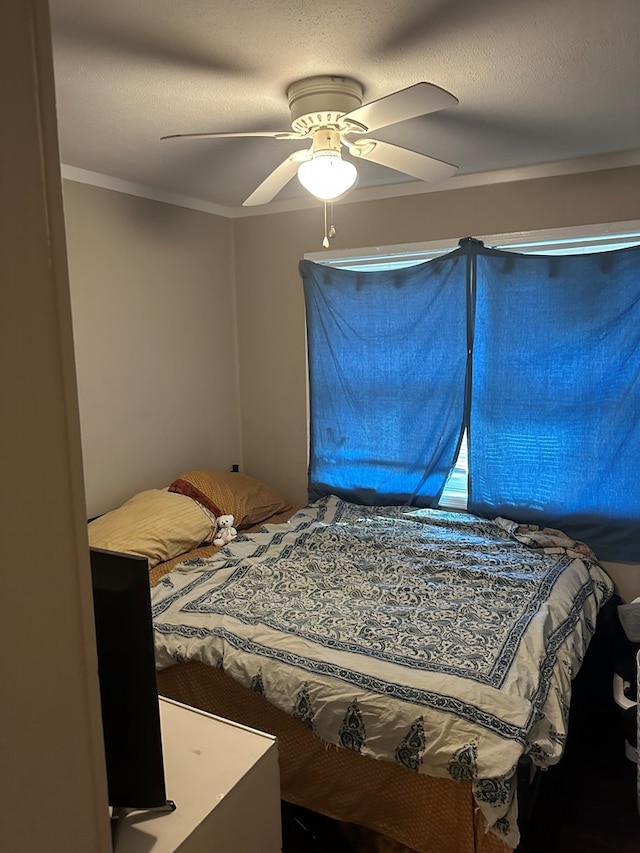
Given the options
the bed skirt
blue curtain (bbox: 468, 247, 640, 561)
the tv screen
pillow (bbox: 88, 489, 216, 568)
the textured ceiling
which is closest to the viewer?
the tv screen

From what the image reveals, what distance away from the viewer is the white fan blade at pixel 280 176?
7.03ft

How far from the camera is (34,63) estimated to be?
2.32ft

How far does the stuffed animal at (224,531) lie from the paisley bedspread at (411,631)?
0.15m

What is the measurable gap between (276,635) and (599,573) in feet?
5.22

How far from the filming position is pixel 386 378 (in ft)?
11.4

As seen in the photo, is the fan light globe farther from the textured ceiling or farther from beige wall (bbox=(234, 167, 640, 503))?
beige wall (bbox=(234, 167, 640, 503))

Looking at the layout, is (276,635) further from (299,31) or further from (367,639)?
(299,31)

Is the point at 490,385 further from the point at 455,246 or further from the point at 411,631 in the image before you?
the point at 411,631

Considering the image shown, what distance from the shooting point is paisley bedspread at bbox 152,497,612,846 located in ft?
5.90

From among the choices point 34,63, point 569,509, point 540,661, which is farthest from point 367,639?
point 34,63

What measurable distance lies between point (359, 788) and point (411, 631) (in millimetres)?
528

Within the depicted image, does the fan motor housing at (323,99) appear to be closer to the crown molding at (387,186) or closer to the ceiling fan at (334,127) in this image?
the ceiling fan at (334,127)

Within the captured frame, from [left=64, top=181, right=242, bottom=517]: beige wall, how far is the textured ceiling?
0.52m

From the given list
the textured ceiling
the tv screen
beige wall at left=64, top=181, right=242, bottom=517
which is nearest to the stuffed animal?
beige wall at left=64, top=181, right=242, bottom=517
